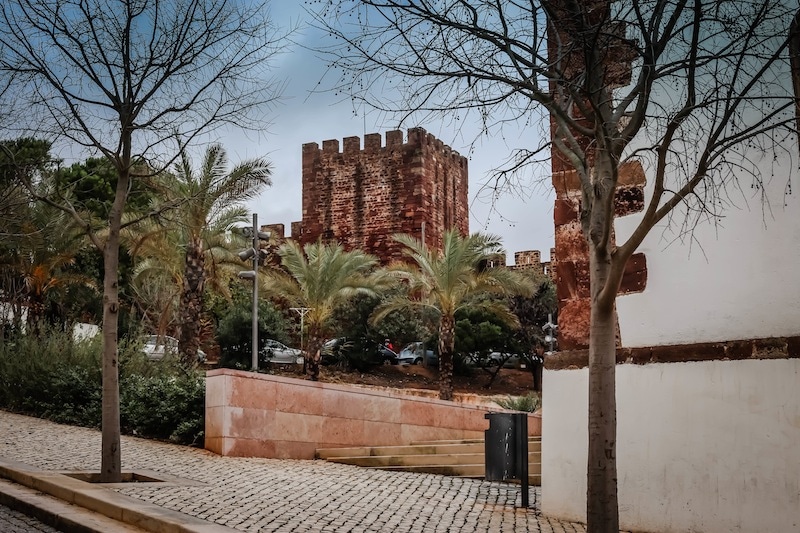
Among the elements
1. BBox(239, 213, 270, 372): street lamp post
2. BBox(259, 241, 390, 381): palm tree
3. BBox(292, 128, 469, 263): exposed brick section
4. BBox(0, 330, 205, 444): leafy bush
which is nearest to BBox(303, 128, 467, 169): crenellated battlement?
BBox(292, 128, 469, 263): exposed brick section

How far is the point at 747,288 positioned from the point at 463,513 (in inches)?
116

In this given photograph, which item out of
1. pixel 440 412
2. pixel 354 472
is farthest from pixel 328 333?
pixel 354 472

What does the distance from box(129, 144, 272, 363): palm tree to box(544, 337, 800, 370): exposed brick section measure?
40.2 ft

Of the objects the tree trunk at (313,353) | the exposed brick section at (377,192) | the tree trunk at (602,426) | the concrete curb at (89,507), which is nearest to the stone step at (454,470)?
the concrete curb at (89,507)

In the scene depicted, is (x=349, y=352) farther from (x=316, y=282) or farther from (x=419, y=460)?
(x=419, y=460)

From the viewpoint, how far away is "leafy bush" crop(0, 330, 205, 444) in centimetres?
1320

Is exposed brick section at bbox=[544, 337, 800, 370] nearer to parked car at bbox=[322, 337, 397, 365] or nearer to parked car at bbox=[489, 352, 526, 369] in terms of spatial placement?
parked car at bbox=[322, 337, 397, 365]

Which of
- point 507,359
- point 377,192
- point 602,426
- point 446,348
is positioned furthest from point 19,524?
point 377,192

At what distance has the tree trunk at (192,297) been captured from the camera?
22.6 m

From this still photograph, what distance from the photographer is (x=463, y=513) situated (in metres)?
7.64

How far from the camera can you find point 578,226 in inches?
305

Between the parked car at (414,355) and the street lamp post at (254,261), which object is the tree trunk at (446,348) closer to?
the street lamp post at (254,261)

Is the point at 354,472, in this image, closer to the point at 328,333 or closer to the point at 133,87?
the point at 133,87

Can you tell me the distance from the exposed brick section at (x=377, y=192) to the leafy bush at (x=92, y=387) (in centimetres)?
2680
